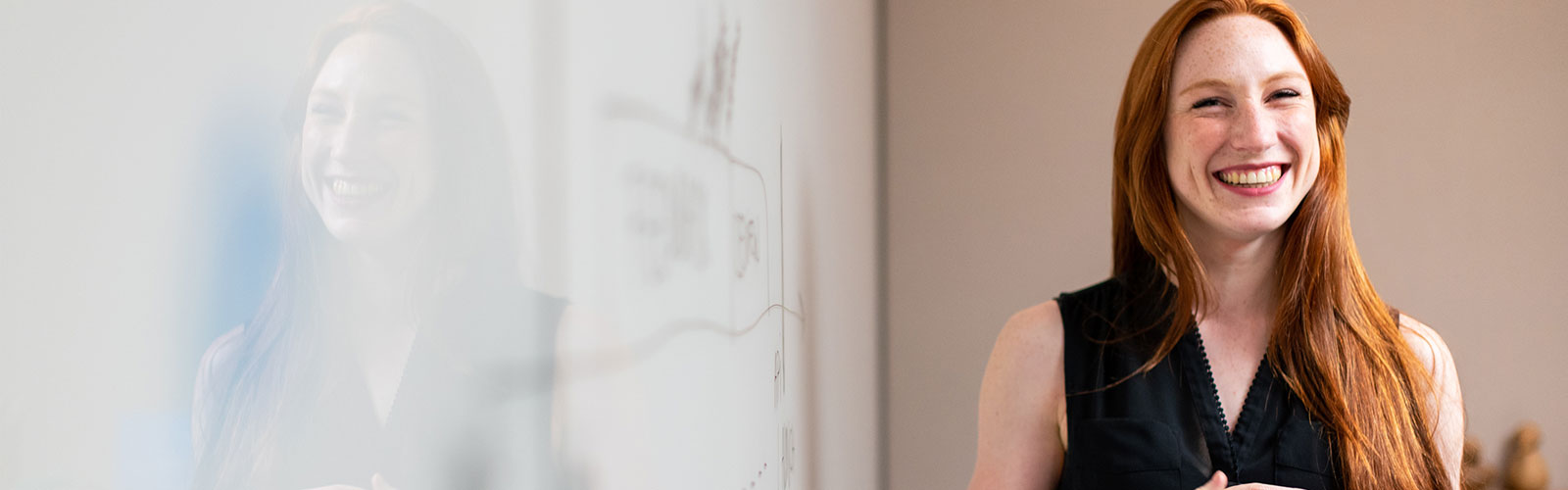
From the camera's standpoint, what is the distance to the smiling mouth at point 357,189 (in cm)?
24

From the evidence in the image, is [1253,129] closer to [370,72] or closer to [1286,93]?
[1286,93]

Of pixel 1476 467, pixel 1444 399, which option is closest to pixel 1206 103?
pixel 1444 399

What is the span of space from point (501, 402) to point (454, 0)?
0.12 m

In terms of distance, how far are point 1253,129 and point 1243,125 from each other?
0.01 meters

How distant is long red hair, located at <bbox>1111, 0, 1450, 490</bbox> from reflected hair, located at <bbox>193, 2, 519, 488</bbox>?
1.05 metres

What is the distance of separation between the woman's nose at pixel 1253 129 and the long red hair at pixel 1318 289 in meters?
0.09

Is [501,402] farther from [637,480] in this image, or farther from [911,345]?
[911,345]

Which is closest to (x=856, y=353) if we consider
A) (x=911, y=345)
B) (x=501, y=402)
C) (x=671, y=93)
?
(x=911, y=345)

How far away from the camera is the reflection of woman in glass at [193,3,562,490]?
22cm

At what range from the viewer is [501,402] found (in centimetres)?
33

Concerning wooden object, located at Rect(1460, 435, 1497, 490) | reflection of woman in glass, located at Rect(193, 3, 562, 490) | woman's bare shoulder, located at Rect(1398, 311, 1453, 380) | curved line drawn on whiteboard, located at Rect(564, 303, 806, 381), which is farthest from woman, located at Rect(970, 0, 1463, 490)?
wooden object, located at Rect(1460, 435, 1497, 490)

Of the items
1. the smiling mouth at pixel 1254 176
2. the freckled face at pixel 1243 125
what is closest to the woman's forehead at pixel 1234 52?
the freckled face at pixel 1243 125

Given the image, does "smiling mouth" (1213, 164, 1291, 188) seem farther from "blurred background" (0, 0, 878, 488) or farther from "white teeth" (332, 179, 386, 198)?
"white teeth" (332, 179, 386, 198)

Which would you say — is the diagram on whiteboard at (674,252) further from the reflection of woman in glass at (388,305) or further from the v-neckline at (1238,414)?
the v-neckline at (1238,414)
